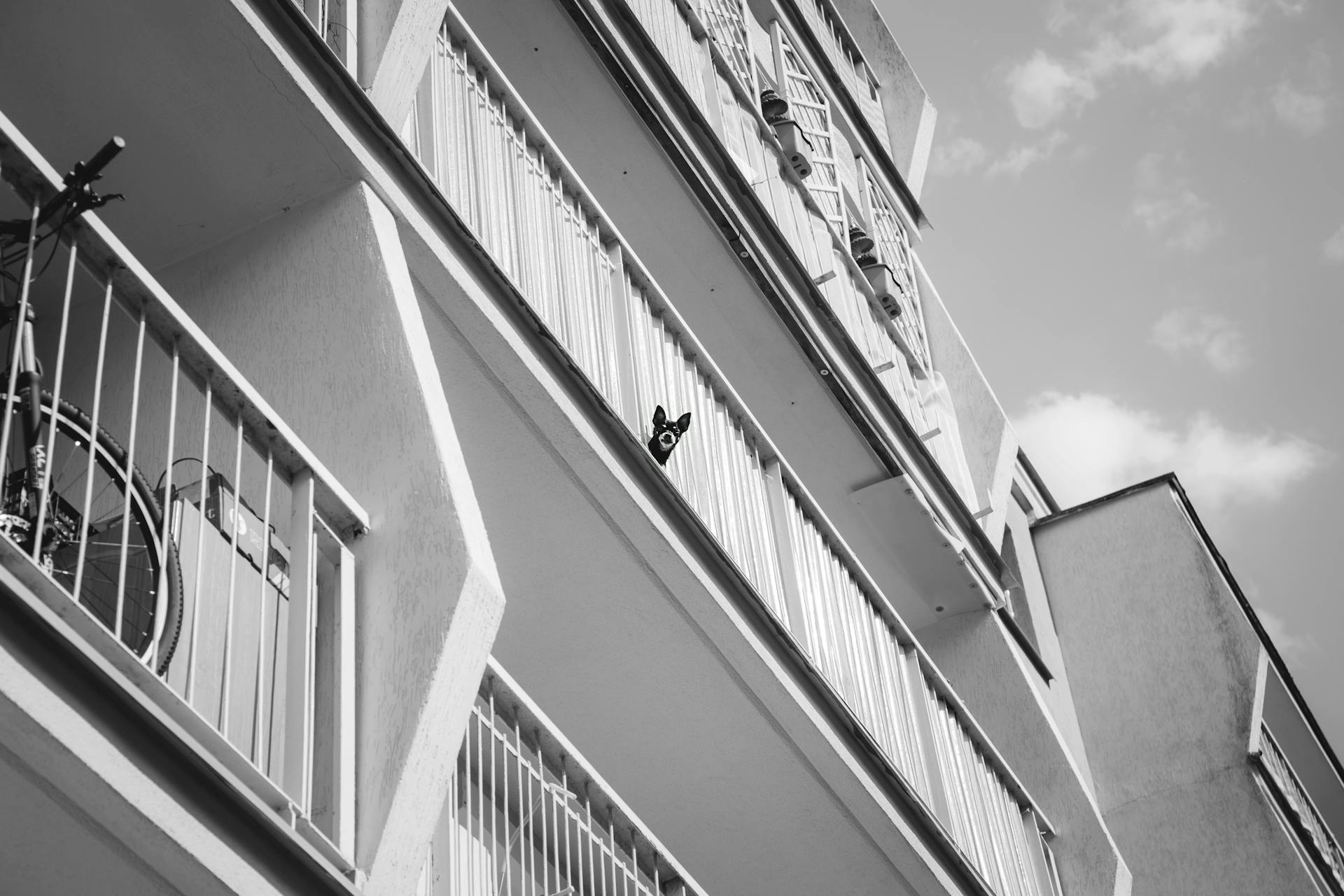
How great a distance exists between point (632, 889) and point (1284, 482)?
24.1 metres

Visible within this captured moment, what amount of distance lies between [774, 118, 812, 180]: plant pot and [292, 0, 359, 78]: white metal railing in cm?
591

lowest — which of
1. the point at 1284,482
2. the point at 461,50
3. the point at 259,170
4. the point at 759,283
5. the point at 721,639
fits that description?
the point at 721,639

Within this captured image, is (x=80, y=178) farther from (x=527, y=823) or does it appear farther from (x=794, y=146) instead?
(x=794, y=146)

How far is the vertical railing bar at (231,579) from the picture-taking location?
14.2ft

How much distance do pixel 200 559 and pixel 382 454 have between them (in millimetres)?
921

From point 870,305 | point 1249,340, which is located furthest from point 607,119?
point 1249,340

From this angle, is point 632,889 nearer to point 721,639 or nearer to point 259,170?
point 721,639

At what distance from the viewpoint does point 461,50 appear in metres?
7.76

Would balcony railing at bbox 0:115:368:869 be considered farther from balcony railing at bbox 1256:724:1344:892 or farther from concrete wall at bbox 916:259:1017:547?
balcony railing at bbox 1256:724:1344:892

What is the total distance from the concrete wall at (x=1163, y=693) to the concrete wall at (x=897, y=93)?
3650mm

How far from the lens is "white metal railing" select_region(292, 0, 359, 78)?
657 centimetres

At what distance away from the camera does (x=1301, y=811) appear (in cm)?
1486

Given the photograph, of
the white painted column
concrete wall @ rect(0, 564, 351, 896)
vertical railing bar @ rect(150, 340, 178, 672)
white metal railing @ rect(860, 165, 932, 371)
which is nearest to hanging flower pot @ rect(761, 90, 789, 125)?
white metal railing @ rect(860, 165, 932, 371)

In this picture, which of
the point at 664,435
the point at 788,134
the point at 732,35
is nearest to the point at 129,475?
the point at 664,435
